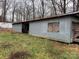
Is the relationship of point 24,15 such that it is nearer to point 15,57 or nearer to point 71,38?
point 71,38

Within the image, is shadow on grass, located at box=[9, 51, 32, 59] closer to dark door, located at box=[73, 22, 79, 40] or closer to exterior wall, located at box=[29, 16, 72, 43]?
exterior wall, located at box=[29, 16, 72, 43]

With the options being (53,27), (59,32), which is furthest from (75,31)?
(53,27)

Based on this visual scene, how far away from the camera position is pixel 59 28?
1856cm

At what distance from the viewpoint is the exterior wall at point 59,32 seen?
17.6 metres

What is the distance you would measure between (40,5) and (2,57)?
3947 cm

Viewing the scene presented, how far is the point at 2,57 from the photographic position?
11141 millimetres

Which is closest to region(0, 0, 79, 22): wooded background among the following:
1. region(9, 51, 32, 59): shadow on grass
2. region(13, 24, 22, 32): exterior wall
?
region(13, 24, 22, 32): exterior wall

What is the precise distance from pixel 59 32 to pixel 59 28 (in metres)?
0.43

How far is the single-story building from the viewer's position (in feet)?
57.5

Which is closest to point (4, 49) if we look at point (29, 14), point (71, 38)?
point (71, 38)

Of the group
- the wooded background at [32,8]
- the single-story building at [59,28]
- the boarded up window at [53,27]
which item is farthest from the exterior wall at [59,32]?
the wooded background at [32,8]

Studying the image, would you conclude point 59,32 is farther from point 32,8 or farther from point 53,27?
point 32,8

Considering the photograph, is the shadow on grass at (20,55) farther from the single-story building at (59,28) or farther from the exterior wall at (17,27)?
the exterior wall at (17,27)

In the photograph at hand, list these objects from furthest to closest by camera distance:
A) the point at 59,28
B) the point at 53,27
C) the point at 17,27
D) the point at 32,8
Answer: the point at 32,8 → the point at 17,27 → the point at 53,27 → the point at 59,28
